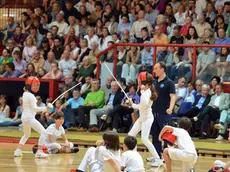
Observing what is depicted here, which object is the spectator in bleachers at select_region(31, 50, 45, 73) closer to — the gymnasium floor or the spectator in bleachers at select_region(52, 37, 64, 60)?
the spectator in bleachers at select_region(52, 37, 64, 60)

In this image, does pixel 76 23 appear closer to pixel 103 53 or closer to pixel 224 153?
pixel 103 53

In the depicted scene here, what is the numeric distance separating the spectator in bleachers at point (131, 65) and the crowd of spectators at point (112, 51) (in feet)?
0.09

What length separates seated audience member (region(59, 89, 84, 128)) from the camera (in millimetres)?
23391

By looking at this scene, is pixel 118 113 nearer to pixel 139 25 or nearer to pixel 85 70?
pixel 85 70

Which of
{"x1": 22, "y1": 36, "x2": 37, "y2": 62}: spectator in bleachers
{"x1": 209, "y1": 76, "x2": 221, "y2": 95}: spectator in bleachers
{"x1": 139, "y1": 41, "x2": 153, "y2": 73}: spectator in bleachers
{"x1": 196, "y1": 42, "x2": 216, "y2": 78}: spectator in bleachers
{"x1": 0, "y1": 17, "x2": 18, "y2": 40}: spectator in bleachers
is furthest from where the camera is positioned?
{"x1": 0, "y1": 17, "x2": 18, "y2": 40}: spectator in bleachers

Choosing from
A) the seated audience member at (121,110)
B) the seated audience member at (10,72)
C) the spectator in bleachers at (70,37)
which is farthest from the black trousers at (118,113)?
the seated audience member at (10,72)

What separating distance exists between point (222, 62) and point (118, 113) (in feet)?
10.3

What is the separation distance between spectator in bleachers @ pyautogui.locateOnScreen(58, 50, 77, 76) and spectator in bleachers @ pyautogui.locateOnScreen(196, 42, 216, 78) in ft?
14.5

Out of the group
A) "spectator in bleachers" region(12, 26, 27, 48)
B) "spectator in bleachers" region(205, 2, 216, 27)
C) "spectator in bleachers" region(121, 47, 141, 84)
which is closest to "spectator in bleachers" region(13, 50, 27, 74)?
"spectator in bleachers" region(12, 26, 27, 48)

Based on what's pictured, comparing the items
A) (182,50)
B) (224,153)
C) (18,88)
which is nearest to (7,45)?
(18,88)

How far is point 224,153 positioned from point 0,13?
1384 cm

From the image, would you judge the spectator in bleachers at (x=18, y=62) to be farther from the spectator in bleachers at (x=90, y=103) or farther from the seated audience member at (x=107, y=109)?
the seated audience member at (x=107, y=109)

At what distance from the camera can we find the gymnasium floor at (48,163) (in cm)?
1570

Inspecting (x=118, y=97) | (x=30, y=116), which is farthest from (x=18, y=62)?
Result: (x=30, y=116)
